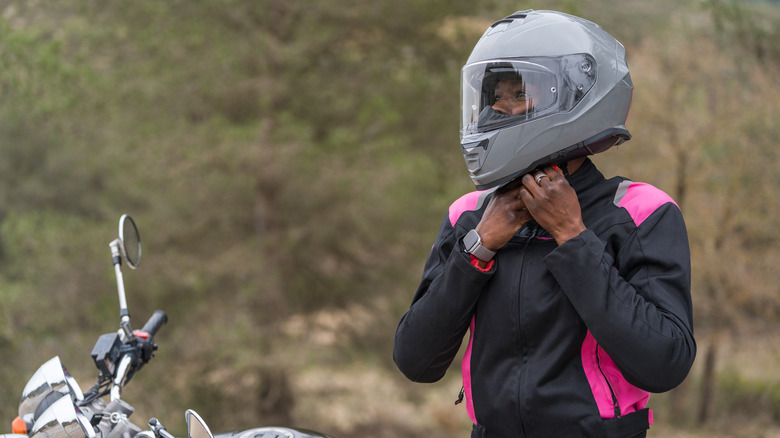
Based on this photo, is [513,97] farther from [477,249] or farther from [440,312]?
[440,312]

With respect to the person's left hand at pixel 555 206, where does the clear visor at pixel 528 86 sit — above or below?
above

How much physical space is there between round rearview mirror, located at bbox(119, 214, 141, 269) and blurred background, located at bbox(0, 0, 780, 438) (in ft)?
22.7

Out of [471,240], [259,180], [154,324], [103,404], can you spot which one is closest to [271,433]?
[103,404]

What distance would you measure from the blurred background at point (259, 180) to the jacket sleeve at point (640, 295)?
7999 millimetres

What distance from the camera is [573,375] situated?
1.58 meters

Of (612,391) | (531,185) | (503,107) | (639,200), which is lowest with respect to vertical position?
(612,391)

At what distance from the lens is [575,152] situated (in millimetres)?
1710

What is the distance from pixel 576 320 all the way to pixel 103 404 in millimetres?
1295

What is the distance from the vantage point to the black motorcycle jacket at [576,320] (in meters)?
1.47

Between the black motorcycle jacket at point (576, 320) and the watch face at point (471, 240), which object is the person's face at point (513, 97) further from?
the watch face at point (471, 240)

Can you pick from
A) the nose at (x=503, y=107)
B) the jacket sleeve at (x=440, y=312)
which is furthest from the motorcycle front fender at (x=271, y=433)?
the nose at (x=503, y=107)

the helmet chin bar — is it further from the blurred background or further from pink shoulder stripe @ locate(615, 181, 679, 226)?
the blurred background

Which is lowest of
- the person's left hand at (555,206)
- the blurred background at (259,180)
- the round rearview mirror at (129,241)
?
the person's left hand at (555,206)

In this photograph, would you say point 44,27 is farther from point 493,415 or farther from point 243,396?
point 493,415
